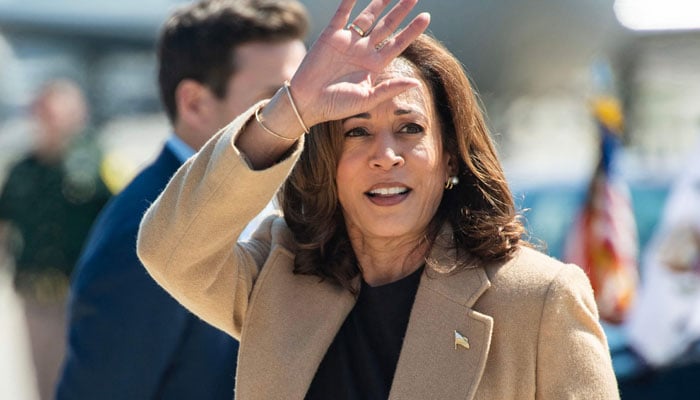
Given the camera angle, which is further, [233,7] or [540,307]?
[233,7]

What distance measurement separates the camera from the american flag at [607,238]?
209 inches

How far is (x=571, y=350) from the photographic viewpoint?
2.11m

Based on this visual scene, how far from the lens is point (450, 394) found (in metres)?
2.16

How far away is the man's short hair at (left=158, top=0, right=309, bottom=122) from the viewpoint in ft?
10.7

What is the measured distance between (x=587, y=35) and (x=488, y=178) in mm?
13439

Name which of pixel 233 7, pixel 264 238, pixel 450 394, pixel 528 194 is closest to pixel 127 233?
pixel 264 238

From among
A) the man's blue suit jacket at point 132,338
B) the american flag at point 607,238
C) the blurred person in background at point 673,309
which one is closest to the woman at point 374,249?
the man's blue suit jacket at point 132,338

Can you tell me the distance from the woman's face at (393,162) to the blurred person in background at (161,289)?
697 mm

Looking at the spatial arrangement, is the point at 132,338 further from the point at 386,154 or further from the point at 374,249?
the point at 386,154

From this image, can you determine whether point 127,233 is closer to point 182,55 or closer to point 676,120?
point 182,55

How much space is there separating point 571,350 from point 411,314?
0.32 m

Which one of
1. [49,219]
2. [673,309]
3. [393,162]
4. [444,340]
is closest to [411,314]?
[444,340]

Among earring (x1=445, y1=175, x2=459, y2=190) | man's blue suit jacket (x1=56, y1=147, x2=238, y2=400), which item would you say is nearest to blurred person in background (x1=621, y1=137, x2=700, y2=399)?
man's blue suit jacket (x1=56, y1=147, x2=238, y2=400)

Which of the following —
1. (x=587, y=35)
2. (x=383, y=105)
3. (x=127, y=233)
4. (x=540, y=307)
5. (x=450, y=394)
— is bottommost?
(x=587, y=35)
